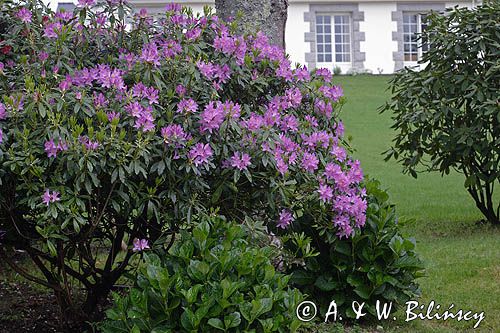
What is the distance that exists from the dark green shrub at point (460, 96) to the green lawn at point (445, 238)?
0.66m

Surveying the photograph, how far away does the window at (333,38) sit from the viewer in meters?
24.5

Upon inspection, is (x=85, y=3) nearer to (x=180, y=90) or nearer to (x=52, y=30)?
(x=52, y=30)

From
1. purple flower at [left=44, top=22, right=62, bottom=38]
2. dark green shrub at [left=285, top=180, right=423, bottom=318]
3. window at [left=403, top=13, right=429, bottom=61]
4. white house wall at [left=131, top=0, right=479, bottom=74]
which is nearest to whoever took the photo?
purple flower at [left=44, top=22, right=62, bottom=38]

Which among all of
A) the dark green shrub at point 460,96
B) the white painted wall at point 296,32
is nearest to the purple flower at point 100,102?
the dark green shrub at point 460,96

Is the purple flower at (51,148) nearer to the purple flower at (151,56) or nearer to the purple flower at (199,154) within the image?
the purple flower at (199,154)

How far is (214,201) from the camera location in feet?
13.9

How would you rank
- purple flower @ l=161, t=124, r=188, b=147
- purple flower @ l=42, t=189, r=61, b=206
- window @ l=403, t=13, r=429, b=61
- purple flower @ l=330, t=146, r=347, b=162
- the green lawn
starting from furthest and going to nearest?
window @ l=403, t=13, r=429, b=61
the green lawn
purple flower @ l=330, t=146, r=347, b=162
purple flower @ l=161, t=124, r=188, b=147
purple flower @ l=42, t=189, r=61, b=206

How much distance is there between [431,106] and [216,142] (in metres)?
4.24

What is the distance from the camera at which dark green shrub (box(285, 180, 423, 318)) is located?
16.2 feet

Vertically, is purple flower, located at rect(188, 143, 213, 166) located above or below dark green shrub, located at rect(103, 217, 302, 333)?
above

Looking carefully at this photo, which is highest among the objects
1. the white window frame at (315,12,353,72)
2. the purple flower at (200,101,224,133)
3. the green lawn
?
the white window frame at (315,12,353,72)

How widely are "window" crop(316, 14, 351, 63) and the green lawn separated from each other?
8328 millimetres

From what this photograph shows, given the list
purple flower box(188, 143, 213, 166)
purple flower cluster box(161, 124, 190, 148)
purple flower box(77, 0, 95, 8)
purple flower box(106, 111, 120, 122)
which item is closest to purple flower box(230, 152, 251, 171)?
purple flower box(188, 143, 213, 166)

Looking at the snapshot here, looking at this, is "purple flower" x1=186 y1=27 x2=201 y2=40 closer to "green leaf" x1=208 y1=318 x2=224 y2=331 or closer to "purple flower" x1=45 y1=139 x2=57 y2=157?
"purple flower" x1=45 y1=139 x2=57 y2=157
